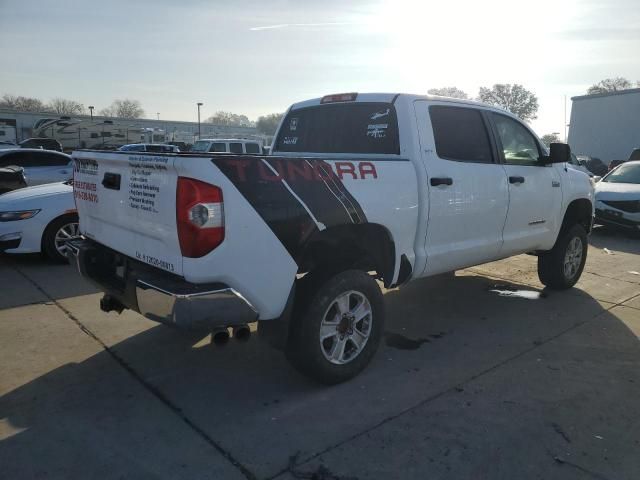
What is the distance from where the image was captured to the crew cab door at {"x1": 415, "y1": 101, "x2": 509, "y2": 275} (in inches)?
157

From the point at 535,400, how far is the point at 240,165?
2448 millimetres

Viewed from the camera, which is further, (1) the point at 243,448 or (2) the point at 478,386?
(2) the point at 478,386

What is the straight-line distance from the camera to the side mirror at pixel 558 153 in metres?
5.04

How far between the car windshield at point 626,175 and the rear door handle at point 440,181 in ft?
29.5

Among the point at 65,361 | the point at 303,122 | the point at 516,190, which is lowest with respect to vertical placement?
the point at 65,361

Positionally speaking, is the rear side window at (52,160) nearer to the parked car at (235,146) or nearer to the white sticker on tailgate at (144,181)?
the parked car at (235,146)

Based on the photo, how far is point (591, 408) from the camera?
329 cm

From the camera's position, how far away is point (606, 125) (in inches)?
1176

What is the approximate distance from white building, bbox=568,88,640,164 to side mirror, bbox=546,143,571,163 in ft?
92.2

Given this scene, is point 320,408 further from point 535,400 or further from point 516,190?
point 516,190

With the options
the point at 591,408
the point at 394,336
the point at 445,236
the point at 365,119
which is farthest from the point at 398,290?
the point at 591,408

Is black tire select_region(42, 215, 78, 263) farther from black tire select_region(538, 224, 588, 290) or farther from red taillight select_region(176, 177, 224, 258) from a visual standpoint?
black tire select_region(538, 224, 588, 290)

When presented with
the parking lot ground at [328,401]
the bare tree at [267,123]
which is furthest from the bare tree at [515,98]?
the parking lot ground at [328,401]

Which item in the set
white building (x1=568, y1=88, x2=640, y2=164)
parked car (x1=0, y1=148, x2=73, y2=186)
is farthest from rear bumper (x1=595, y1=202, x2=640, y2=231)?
white building (x1=568, y1=88, x2=640, y2=164)
